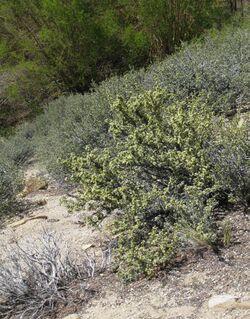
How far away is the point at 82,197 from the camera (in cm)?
402

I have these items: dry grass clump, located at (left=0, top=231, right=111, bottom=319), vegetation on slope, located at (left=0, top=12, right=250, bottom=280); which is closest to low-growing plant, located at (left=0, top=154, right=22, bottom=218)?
vegetation on slope, located at (left=0, top=12, right=250, bottom=280)

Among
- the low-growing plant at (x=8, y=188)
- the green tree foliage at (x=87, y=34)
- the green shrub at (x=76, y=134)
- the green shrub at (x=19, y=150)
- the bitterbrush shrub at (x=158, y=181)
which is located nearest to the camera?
the bitterbrush shrub at (x=158, y=181)

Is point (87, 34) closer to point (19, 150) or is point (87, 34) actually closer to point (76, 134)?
point (19, 150)

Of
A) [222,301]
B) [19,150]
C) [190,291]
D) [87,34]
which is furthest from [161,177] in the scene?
[87,34]

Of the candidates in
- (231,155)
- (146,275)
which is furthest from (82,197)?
(231,155)

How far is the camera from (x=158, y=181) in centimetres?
414

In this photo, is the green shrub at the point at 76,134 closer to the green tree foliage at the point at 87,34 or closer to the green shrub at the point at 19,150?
the green shrub at the point at 19,150

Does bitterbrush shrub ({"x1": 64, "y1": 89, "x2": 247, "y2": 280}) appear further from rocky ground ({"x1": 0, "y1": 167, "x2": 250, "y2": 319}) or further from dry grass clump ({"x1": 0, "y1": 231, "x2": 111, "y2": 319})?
dry grass clump ({"x1": 0, "y1": 231, "x2": 111, "y2": 319})

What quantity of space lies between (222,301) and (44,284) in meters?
1.29

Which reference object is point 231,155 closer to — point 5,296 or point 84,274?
point 84,274

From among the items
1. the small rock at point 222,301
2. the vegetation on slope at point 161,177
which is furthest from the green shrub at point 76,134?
the small rock at point 222,301

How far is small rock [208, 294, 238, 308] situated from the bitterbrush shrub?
0.47 m

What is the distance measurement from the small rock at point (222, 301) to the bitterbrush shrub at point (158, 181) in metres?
0.47

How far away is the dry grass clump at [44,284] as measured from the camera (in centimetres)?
350
